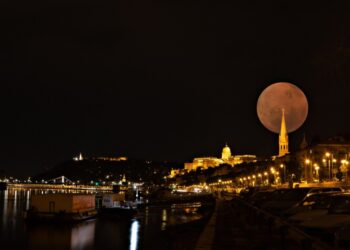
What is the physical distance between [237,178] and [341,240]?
527 feet

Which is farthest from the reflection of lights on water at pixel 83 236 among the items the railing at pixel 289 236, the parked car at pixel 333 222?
the parked car at pixel 333 222

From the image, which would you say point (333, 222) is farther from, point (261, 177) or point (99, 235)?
point (261, 177)

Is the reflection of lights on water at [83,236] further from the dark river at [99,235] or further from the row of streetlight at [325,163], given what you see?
the row of streetlight at [325,163]

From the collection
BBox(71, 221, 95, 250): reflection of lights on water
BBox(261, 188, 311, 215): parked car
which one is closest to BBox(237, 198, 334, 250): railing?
BBox(261, 188, 311, 215): parked car

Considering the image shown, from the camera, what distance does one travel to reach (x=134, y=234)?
46.0m

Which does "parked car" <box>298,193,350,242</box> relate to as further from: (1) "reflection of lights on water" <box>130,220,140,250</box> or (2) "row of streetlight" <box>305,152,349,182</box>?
(2) "row of streetlight" <box>305,152,349,182</box>

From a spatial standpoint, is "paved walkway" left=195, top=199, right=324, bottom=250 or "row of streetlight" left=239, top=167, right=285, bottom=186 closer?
"paved walkway" left=195, top=199, right=324, bottom=250

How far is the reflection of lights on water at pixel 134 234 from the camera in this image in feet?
128

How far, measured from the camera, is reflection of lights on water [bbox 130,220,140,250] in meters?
39.0

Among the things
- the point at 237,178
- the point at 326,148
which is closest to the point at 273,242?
the point at 326,148

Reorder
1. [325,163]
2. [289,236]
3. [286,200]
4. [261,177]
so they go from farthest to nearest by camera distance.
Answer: [261,177]
[325,163]
[286,200]
[289,236]

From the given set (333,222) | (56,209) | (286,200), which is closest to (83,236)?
(56,209)

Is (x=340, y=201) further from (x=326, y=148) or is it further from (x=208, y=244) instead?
(x=326, y=148)

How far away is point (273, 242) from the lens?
1966cm
